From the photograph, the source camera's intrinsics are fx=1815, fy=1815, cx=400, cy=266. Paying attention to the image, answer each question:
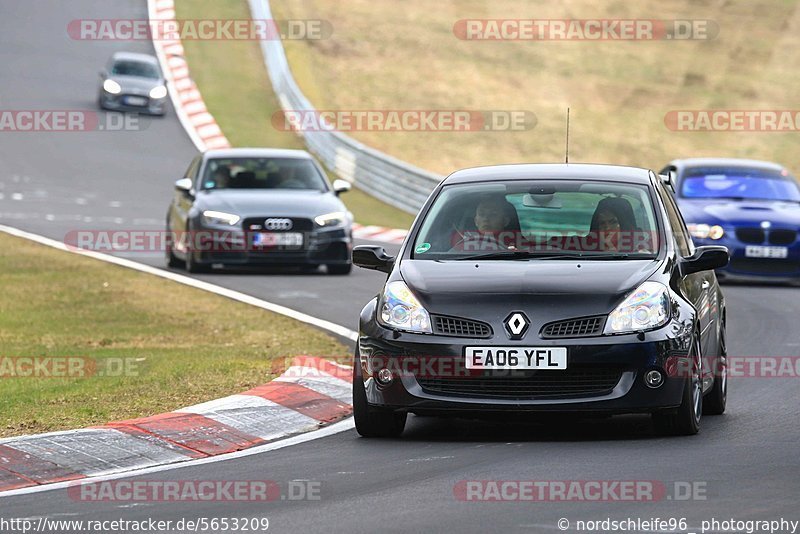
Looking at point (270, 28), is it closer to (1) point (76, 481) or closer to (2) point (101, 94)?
(2) point (101, 94)

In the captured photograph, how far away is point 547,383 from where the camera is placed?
30.7ft

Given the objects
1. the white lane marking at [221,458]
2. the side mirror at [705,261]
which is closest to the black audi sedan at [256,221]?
the white lane marking at [221,458]

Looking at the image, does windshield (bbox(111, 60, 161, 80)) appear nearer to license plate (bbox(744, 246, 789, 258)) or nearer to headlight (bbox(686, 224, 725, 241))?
headlight (bbox(686, 224, 725, 241))

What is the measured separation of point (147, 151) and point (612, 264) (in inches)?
1058

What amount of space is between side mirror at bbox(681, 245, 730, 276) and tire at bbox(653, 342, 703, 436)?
55 centimetres

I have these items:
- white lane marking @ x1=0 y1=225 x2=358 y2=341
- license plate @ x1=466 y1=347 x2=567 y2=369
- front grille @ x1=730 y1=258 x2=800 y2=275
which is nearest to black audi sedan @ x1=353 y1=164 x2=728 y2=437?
license plate @ x1=466 y1=347 x2=567 y2=369

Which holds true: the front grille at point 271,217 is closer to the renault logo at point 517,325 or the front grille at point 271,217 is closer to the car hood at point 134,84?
the renault logo at point 517,325

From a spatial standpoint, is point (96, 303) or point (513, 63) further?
point (513, 63)

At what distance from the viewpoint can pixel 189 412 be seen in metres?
10.3

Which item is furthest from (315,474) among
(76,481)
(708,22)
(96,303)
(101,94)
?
(708,22)

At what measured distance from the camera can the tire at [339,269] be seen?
69.2 ft

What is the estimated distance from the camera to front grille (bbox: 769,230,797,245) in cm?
2030

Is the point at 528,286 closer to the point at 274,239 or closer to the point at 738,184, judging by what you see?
the point at 274,239

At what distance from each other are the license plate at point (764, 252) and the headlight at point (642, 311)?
→ 10.9 m
